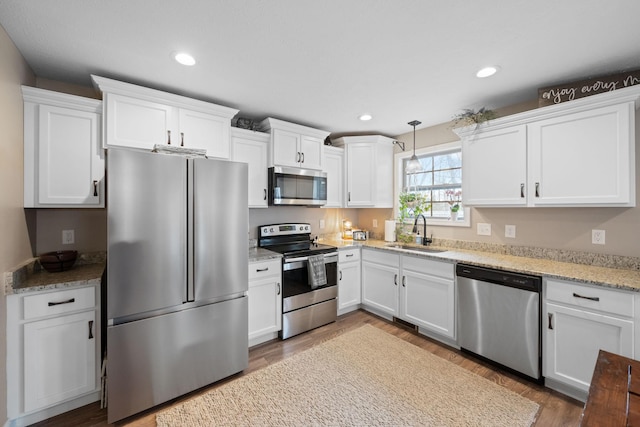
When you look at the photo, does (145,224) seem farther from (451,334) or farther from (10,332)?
(451,334)

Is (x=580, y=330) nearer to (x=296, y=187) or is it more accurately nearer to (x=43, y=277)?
(x=296, y=187)

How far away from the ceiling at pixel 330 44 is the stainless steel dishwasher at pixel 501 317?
65.5 inches

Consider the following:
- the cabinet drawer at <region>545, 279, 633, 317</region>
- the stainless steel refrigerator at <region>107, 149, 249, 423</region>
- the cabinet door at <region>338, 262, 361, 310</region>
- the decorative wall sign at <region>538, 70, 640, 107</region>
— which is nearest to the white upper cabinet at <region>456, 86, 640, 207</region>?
the decorative wall sign at <region>538, 70, 640, 107</region>

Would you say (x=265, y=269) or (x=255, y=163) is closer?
(x=265, y=269)

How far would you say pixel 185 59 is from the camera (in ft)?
6.33

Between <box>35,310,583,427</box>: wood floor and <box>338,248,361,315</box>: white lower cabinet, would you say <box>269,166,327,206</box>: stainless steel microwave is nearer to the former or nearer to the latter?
<box>338,248,361,315</box>: white lower cabinet

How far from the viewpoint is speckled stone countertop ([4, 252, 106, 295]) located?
1.67 m

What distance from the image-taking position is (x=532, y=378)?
84.7 inches

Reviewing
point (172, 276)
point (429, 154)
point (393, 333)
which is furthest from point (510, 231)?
point (172, 276)

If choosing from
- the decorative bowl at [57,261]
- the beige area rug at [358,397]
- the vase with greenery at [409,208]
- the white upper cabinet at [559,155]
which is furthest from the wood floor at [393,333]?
the white upper cabinet at [559,155]

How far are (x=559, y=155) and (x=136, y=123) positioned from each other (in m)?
3.56

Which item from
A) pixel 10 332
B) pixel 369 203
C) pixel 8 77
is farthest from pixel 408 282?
pixel 8 77

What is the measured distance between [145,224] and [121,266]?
1.01 ft

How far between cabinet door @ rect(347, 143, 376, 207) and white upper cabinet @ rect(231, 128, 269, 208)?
1.28 meters
